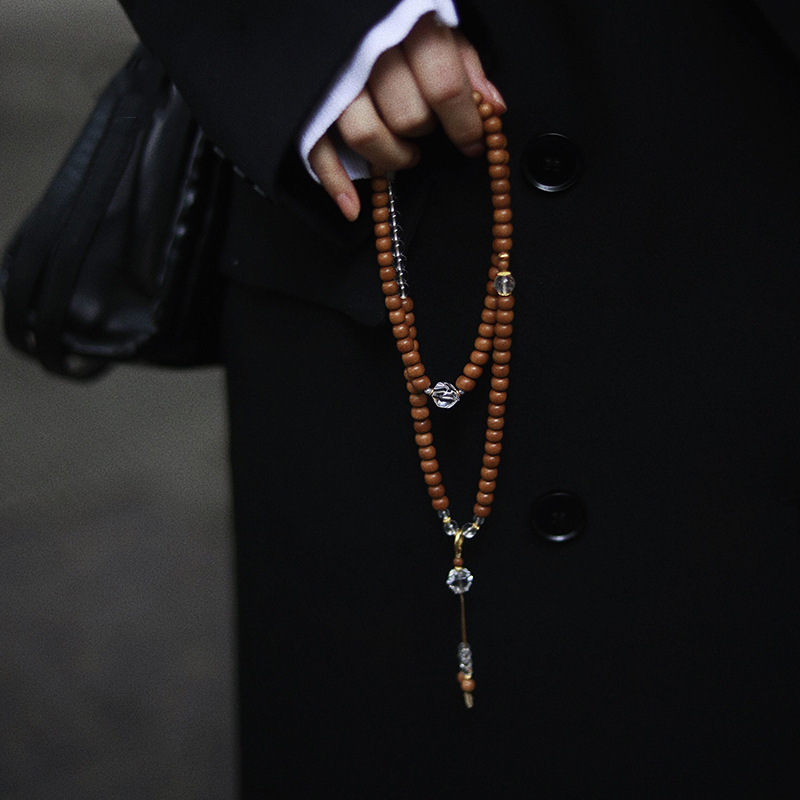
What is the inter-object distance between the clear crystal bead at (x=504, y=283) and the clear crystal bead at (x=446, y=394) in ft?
0.26

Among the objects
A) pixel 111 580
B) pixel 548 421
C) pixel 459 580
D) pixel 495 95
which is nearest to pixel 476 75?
pixel 495 95

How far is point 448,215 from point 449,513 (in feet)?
0.75

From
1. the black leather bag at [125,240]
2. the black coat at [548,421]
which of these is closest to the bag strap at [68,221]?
the black leather bag at [125,240]

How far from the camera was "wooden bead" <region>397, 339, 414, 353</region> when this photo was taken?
556 millimetres

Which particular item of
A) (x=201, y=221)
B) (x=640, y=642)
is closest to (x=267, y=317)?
(x=201, y=221)

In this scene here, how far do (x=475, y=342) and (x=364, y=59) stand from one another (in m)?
0.21

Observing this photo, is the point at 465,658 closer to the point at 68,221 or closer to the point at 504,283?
the point at 504,283

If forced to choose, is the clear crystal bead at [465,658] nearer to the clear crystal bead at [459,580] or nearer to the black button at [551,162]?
the clear crystal bead at [459,580]

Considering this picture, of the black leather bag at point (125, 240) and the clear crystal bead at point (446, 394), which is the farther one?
the black leather bag at point (125, 240)

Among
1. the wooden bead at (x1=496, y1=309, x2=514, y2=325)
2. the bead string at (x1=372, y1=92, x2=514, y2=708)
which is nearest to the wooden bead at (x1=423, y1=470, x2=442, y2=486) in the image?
the bead string at (x1=372, y1=92, x2=514, y2=708)

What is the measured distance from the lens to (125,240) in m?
0.70

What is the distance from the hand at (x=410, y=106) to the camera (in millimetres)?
467

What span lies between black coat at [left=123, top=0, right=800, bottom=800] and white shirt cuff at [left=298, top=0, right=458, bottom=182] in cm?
1

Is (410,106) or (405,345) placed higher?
(410,106)
